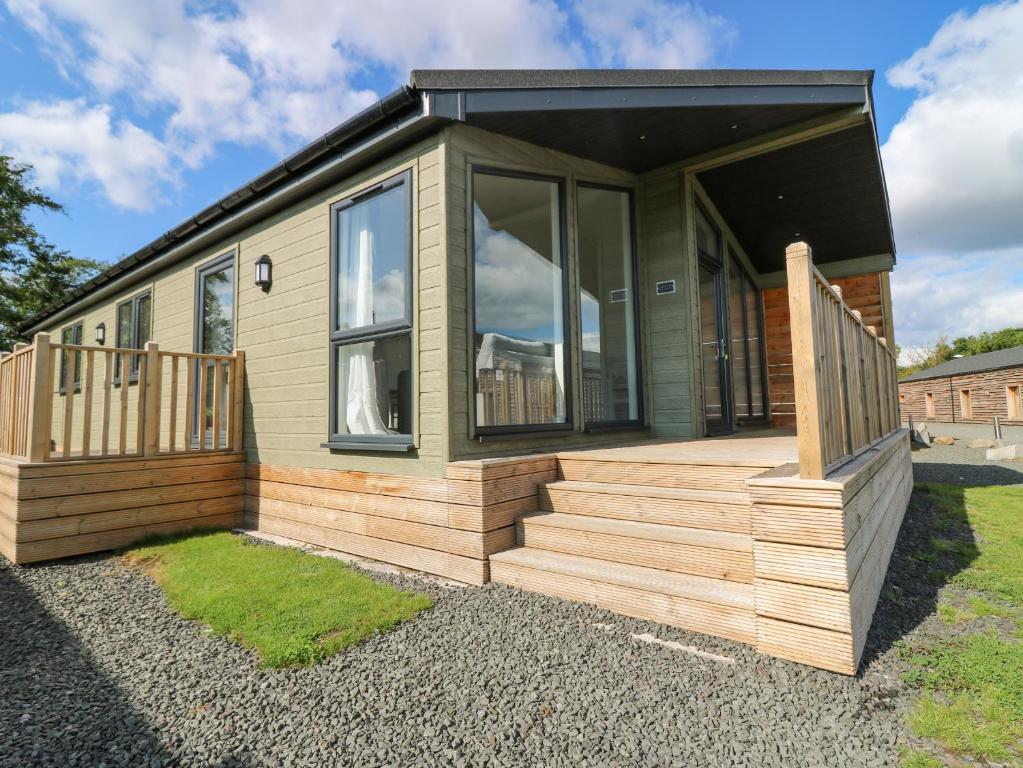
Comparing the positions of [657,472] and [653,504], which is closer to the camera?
[653,504]

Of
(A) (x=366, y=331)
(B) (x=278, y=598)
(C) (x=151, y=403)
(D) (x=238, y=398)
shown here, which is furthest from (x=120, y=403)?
(B) (x=278, y=598)

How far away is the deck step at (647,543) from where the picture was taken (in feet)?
7.89

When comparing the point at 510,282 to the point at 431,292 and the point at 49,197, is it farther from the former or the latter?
the point at 49,197

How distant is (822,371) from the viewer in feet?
7.18

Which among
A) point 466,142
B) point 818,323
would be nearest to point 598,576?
point 818,323

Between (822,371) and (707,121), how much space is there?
268cm

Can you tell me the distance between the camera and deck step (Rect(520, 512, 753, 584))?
240cm

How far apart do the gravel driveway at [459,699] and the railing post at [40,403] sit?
1900 millimetres

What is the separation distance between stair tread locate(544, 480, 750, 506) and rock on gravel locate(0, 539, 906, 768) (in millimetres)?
728

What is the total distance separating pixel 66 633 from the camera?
2.53m

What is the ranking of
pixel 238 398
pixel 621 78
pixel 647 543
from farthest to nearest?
pixel 238 398 < pixel 621 78 < pixel 647 543

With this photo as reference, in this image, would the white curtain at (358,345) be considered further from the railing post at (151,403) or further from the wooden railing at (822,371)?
the wooden railing at (822,371)

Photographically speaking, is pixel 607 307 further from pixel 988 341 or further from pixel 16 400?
pixel 988 341

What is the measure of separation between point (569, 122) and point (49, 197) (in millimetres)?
22045
